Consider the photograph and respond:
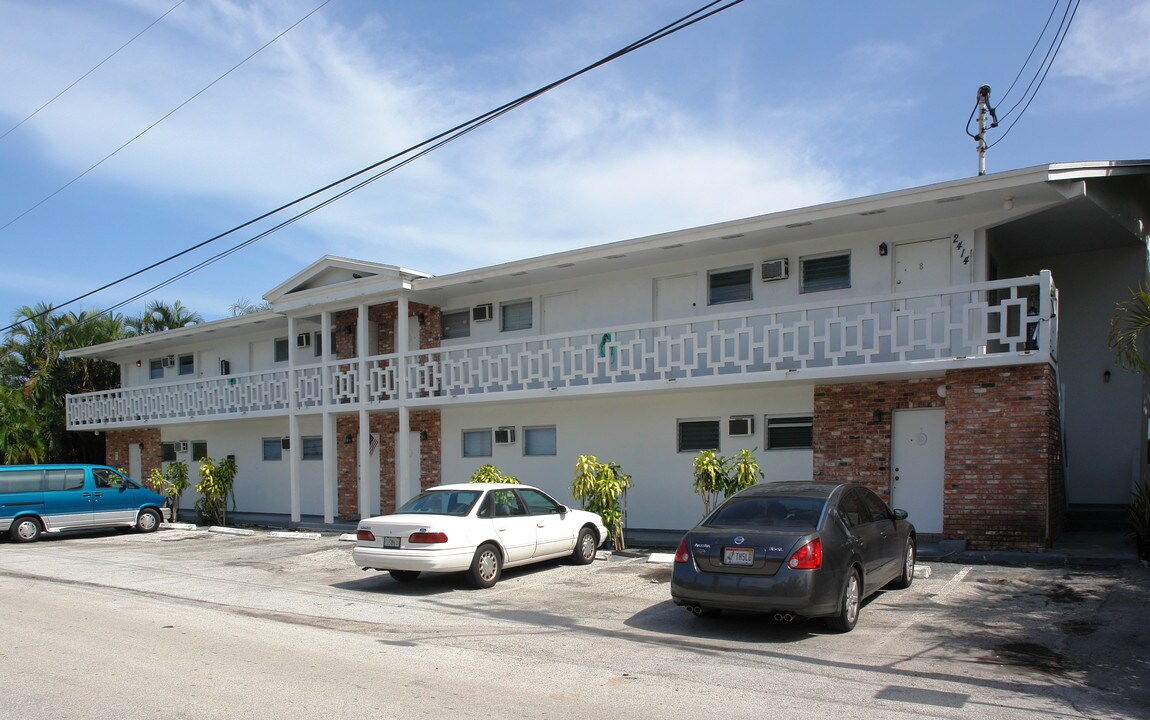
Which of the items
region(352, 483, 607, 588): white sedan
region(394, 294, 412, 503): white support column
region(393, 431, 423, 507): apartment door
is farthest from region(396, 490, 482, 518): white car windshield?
region(393, 431, 423, 507): apartment door

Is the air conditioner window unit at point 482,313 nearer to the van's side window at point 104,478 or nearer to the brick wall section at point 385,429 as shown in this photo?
the brick wall section at point 385,429

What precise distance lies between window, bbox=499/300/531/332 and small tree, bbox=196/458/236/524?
30.5 feet

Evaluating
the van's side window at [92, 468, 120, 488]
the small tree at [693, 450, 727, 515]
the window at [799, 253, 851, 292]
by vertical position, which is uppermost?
the window at [799, 253, 851, 292]

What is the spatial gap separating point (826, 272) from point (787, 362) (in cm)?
→ 182

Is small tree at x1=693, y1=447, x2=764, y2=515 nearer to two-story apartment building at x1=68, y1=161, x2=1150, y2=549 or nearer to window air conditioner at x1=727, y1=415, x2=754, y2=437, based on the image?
two-story apartment building at x1=68, y1=161, x2=1150, y2=549

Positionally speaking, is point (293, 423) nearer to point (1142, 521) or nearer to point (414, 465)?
point (414, 465)

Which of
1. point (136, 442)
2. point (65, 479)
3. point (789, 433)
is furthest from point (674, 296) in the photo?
point (136, 442)

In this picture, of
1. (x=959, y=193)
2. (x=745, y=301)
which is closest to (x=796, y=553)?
(x=959, y=193)

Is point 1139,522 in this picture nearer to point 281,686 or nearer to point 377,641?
point 377,641

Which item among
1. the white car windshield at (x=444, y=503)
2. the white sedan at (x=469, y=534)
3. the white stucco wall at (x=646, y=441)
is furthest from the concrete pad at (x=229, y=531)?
the white car windshield at (x=444, y=503)

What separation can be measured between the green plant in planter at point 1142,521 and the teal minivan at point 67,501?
2116 cm

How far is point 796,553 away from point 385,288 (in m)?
13.6

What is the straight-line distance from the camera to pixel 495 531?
12055mm

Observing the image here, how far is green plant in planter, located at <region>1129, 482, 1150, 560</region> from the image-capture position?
467 inches
